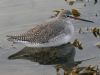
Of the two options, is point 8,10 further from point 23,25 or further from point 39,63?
point 39,63

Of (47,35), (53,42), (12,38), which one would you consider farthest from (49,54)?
(12,38)

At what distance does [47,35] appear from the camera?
8430mm

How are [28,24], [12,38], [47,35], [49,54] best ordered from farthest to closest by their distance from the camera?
[28,24] → [47,35] → [12,38] → [49,54]

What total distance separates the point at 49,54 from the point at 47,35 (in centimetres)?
56

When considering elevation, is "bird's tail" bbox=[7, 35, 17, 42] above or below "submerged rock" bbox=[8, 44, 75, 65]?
above

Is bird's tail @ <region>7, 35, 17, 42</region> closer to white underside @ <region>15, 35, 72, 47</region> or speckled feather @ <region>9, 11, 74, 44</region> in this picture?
speckled feather @ <region>9, 11, 74, 44</region>

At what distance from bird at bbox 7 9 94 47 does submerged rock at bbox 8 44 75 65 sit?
12cm

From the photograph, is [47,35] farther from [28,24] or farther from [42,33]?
[28,24]

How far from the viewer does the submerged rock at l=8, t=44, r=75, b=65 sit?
7684mm

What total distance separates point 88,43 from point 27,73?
1793mm

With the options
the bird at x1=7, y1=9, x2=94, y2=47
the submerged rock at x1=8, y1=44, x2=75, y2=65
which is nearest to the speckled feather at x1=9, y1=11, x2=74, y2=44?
the bird at x1=7, y1=9, x2=94, y2=47

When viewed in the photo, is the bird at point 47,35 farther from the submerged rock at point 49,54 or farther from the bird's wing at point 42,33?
the submerged rock at point 49,54

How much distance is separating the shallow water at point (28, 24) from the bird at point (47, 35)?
0.68 ft

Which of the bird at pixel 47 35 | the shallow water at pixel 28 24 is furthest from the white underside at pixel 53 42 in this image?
the shallow water at pixel 28 24
